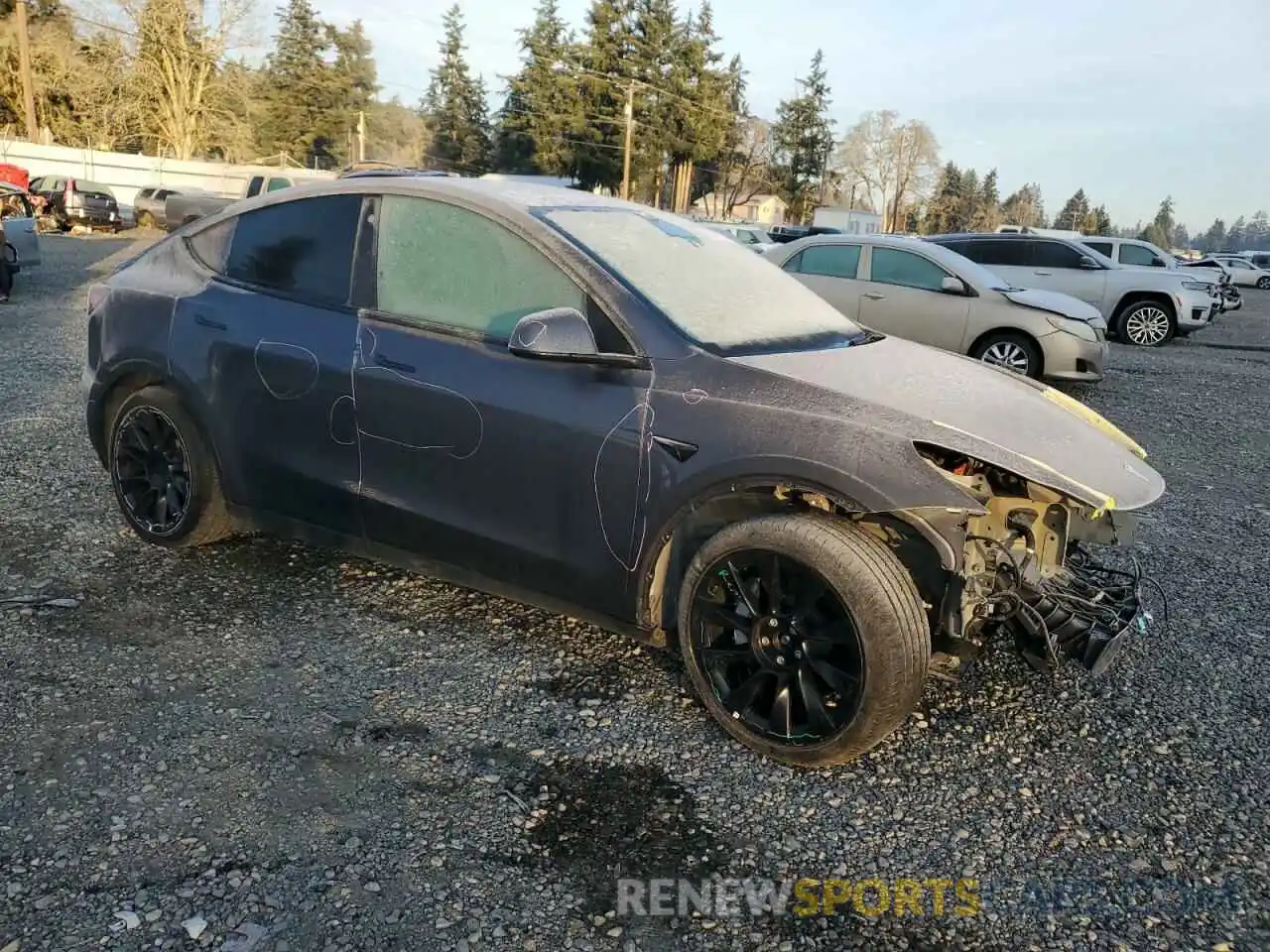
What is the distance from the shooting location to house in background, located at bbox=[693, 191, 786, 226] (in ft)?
254

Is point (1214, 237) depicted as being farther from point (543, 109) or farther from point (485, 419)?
point (485, 419)

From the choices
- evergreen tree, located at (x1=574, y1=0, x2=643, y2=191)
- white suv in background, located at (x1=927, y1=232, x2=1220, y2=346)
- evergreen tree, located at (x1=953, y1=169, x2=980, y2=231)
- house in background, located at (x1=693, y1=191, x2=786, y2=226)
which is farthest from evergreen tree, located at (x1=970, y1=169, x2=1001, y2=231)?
white suv in background, located at (x1=927, y1=232, x2=1220, y2=346)

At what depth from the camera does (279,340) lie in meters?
3.64

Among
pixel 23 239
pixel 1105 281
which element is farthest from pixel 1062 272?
pixel 23 239

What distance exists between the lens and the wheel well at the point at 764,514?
2.79 meters

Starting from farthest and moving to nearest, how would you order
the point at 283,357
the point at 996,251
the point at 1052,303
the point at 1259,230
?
the point at 1259,230
the point at 996,251
the point at 1052,303
the point at 283,357

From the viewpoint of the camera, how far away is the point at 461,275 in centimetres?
336

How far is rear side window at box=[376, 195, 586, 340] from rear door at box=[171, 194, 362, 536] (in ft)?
0.66

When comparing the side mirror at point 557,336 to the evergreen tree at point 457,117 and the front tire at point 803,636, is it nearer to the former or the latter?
the front tire at point 803,636

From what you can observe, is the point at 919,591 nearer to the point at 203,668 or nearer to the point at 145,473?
the point at 203,668

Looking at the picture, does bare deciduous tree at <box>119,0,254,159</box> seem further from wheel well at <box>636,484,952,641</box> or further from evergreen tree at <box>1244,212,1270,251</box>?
evergreen tree at <box>1244,212,1270,251</box>

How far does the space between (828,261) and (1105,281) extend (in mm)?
6415

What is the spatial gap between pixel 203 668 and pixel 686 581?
67.3 inches

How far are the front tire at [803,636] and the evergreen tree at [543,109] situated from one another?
55957 mm
